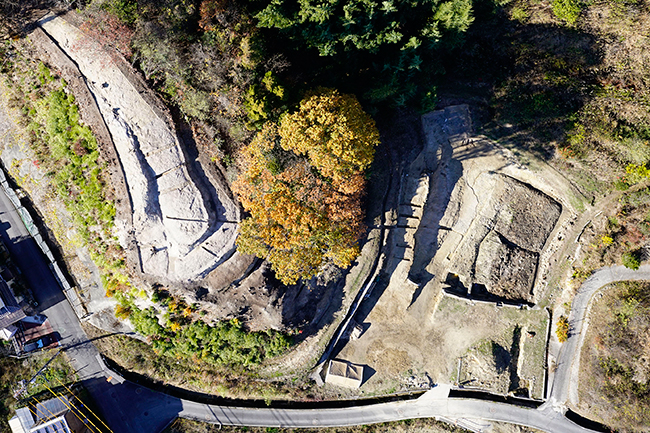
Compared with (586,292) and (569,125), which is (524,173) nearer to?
(569,125)

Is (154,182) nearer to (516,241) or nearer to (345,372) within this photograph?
(345,372)

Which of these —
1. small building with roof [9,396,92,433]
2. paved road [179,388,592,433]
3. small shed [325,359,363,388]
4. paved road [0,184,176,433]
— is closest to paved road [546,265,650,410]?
paved road [179,388,592,433]

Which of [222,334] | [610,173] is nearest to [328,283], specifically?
[222,334]

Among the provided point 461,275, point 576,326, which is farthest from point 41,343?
point 576,326

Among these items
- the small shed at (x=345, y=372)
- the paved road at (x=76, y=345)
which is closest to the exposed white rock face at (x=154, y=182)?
the paved road at (x=76, y=345)

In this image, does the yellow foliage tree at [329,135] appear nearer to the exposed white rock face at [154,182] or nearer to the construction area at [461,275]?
the exposed white rock face at [154,182]

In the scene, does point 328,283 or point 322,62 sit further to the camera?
point 328,283

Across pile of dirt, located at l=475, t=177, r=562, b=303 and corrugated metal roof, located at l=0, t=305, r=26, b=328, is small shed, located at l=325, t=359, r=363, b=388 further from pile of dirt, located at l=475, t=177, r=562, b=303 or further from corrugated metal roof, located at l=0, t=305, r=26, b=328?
corrugated metal roof, located at l=0, t=305, r=26, b=328
